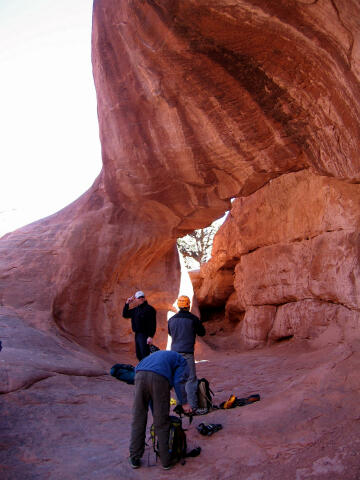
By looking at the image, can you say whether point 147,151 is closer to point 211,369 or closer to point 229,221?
point 211,369

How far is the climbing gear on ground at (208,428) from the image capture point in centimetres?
386

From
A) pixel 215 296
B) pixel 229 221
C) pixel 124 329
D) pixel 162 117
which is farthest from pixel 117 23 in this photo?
pixel 215 296

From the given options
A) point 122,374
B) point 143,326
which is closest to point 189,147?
point 143,326

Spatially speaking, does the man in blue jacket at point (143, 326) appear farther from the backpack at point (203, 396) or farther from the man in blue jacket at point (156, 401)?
the man in blue jacket at point (156, 401)

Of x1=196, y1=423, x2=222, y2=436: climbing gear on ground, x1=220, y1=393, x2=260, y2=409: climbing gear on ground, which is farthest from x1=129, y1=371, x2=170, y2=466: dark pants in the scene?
x1=220, y1=393, x2=260, y2=409: climbing gear on ground

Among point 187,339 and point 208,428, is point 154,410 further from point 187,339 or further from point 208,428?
point 187,339

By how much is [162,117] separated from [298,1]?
3398 mm

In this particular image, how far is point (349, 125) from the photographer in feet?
16.9

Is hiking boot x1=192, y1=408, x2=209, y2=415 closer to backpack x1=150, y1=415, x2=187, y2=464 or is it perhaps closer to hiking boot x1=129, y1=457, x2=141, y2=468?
backpack x1=150, y1=415, x2=187, y2=464

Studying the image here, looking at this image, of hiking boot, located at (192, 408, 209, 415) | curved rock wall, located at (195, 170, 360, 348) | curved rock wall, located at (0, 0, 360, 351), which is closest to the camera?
hiking boot, located at (192, 408, 209, 415)

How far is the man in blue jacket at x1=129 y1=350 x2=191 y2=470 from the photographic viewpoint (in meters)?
3.24

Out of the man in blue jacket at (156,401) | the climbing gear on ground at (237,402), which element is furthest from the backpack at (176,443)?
the climbing gear on ground at (237,402)

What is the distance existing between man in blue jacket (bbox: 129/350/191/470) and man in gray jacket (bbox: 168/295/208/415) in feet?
4.35

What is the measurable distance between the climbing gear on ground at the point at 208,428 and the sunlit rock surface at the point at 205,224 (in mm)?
80
